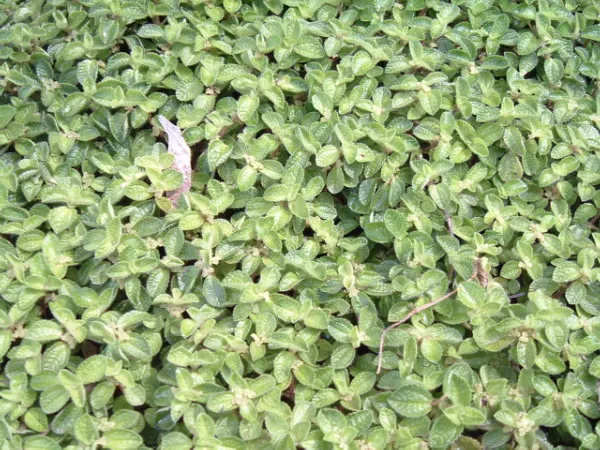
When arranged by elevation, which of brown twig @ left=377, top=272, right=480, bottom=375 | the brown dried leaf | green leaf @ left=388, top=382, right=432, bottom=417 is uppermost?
the brown dried leaf

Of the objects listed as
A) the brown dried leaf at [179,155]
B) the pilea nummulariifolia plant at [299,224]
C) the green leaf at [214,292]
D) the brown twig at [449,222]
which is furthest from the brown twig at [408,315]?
the brown dried leaf at [179,155]

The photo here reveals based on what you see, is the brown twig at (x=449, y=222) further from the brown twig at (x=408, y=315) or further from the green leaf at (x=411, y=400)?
the green leaf at (x=411, y=400)

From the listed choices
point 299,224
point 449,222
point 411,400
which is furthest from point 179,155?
point 411,400

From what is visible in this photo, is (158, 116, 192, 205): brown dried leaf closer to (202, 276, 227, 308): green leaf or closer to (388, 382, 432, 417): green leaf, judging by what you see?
(202, 276, 227, 308): green leaf

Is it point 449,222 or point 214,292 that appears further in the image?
point 449,222

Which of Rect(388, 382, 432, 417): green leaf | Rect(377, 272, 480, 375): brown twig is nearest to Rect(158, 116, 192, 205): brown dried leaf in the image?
Rect(377, 272, 480, 375): brown twig

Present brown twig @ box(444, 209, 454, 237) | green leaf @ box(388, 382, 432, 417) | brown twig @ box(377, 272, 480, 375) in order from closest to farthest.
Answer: green leaf @ box(388, 382, 432, 417) → brown twig @ box(377, 272, 480, 375) → brown twig @ box(444, 209, 454, 237)

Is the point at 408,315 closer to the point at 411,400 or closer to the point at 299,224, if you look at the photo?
the point at 411,400
